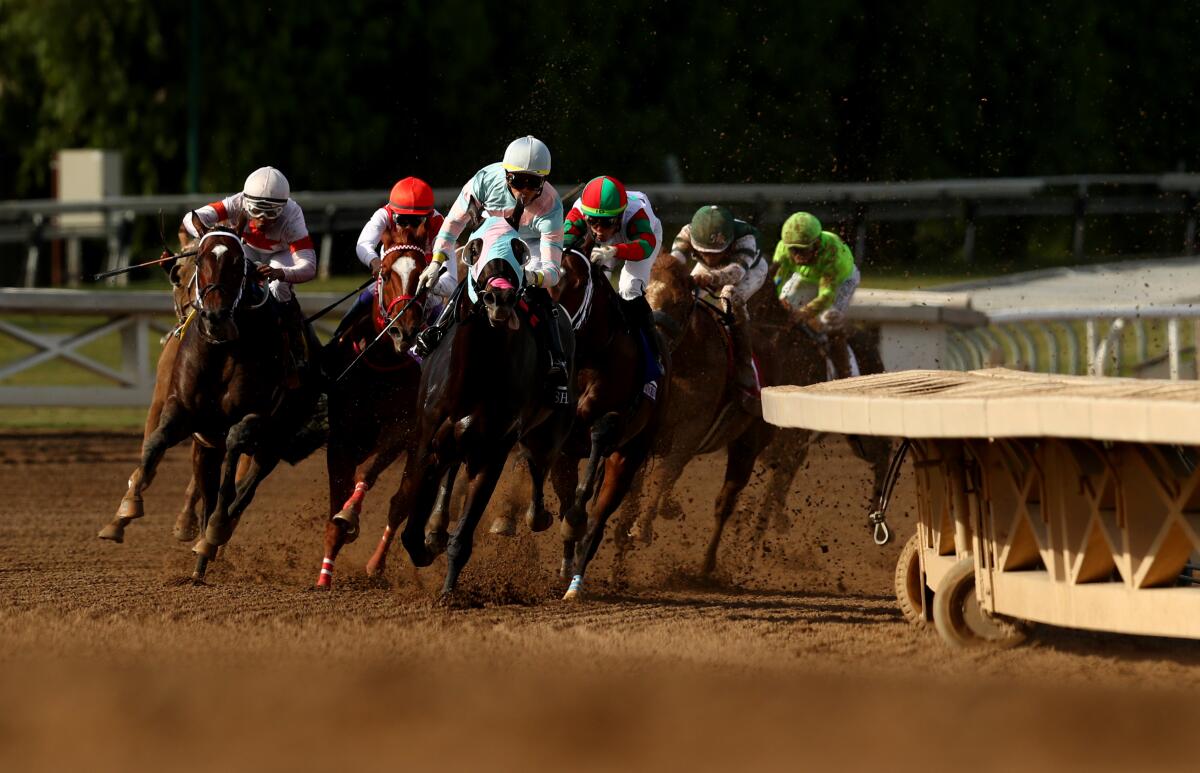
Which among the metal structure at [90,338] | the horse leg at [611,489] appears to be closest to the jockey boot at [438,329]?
the horse leg at [611,489]

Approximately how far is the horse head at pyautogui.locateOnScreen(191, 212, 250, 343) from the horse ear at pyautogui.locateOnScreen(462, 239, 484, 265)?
1.00 meters

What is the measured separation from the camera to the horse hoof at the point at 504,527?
887cm

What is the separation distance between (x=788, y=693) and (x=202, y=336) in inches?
143

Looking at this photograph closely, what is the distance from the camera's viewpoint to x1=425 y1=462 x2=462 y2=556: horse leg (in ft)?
26.9

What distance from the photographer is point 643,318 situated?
9.39m

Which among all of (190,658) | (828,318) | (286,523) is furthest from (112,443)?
(190,658)

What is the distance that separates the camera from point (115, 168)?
80.5 ft

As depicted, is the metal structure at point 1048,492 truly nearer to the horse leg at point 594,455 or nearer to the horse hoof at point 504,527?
the horse leg at point 594,455

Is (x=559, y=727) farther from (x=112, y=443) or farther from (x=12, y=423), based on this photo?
(x=12, y=423)

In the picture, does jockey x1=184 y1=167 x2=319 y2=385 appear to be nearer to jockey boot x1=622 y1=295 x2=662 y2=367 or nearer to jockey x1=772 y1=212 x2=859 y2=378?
jockey boot x1=622 y1=295 x2=662 y2=367

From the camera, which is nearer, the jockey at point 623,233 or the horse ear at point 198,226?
the horse ear at point 198,226

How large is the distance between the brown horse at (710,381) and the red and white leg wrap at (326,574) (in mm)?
1838

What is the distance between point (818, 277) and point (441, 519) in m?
3.87

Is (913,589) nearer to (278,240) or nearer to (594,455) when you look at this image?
(594,455)
